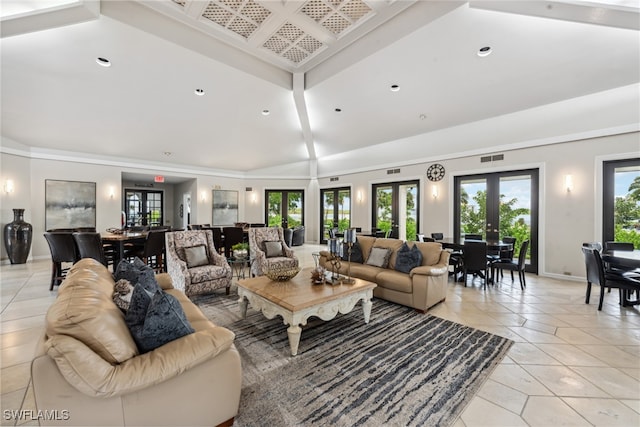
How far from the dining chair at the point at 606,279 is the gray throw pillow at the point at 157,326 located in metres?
4.81

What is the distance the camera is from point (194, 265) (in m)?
3.93

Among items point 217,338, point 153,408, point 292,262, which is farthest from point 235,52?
point 153,408

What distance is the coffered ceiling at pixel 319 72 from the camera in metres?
3.36

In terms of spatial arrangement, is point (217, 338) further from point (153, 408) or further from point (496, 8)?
point (496, 8)

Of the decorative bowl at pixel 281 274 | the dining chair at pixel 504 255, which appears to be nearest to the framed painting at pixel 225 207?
the decorative bowl at pixel 281 274

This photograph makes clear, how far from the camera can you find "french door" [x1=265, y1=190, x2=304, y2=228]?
10516 millimetres

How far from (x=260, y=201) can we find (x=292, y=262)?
6375mm

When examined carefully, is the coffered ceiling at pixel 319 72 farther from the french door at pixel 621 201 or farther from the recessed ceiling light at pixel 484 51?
the french door at pixel 621 201

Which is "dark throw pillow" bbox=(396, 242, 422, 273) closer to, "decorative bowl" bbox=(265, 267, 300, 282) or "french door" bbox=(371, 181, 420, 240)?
"decorative bowl" bbox=(265, 267, 300, 282)

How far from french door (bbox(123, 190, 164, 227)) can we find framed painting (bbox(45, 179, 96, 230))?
3031mm

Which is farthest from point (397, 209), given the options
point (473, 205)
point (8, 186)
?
point (8, 186)

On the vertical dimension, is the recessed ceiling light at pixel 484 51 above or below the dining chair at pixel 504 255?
above

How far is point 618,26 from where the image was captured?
3197 millimetres

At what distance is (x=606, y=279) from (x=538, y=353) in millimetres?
1966
